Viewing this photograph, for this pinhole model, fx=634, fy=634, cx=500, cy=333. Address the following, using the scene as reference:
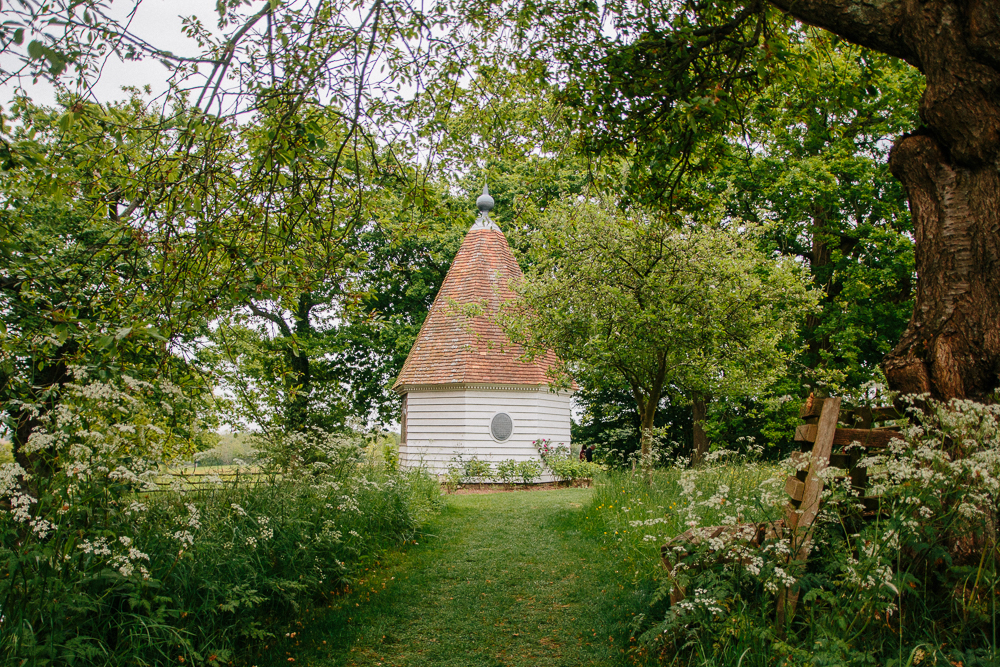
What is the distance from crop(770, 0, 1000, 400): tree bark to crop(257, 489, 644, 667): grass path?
307 cm

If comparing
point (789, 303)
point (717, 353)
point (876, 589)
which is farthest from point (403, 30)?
point (789, 303)

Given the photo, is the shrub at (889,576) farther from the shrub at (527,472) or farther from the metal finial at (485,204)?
the metal finial at (485,204)

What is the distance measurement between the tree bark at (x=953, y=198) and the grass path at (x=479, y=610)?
3.07 metres

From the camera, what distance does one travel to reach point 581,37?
23.0ft

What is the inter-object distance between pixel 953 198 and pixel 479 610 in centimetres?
546

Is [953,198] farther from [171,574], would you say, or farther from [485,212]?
[485,212]

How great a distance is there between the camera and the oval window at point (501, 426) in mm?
18641

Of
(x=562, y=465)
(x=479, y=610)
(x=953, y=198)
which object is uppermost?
(x=953, y=198)

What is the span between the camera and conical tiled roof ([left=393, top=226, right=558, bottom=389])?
61.2 ft

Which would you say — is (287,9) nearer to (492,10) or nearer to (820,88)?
(492,10)

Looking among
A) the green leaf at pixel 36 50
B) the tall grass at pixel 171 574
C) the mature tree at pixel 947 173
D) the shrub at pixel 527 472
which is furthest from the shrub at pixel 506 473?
the green leaf at pixel 36 50

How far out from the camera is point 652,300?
11.1m

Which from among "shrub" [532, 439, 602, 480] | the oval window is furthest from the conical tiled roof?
"shrub" [532, 439, 602, 480]

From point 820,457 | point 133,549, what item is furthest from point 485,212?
point 133,549
